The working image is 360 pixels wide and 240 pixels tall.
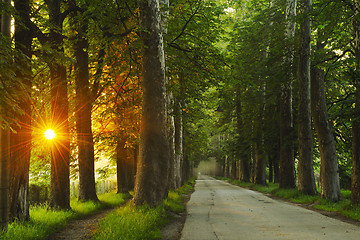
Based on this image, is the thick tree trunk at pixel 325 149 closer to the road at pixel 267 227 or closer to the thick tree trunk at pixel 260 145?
the road at pixel 267 227

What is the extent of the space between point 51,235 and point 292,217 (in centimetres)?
687

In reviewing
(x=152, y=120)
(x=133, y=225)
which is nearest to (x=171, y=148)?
(x=152, y=120)

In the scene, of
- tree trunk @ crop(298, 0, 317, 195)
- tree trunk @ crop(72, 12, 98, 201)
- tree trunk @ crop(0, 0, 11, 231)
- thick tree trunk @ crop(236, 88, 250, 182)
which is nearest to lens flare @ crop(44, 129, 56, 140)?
tree trunk @ crop(72, 12, 98, 201)

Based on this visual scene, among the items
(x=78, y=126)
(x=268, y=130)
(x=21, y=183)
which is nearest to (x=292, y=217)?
(x=21, y=183)

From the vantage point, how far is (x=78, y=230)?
9.45 meters

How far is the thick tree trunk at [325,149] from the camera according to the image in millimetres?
14539

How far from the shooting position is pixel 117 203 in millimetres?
16031

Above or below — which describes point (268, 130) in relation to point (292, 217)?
above

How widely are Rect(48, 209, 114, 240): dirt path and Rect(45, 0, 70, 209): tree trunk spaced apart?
1.16 meters

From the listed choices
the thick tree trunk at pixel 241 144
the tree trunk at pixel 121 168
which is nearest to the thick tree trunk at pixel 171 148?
the tree trunk at pixel 121 168

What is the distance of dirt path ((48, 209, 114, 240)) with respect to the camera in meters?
8.47

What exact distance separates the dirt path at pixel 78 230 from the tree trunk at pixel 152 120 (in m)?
1.59

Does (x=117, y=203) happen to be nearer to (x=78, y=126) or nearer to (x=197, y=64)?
(x=78, y=126)

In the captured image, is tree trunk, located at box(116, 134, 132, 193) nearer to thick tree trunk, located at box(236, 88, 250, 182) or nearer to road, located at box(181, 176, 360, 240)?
road, located at box(181, 176, 360, 240)
